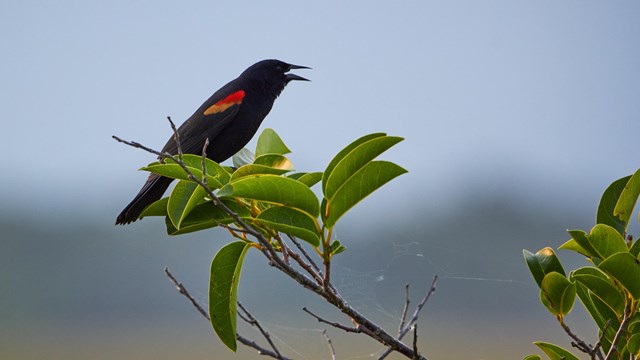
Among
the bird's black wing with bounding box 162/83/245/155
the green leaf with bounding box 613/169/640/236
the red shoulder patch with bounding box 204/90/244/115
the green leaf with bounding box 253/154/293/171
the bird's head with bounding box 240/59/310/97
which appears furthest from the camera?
the bird's head with bounding box 240/59/310/97

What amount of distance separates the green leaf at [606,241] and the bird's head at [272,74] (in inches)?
115

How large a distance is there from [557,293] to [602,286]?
105 millimetres

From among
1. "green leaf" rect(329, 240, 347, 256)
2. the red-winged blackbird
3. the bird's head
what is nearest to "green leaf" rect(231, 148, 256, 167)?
"green leaf" rect(329, 240, 347, 256)

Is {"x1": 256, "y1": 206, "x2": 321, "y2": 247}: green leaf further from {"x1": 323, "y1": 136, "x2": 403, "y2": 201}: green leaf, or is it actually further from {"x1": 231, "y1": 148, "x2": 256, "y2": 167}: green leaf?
{"x1": 231, "y1": 148, "x2": 256, "y2": 167}: green leaf

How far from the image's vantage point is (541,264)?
69.5 inches

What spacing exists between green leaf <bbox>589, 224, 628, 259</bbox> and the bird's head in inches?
115

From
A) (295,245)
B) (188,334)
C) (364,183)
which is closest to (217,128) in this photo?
(295,245)

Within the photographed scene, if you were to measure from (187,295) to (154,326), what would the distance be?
131 ft

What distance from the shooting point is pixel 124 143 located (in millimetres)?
1690

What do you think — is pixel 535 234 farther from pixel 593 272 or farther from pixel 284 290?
pixel 593 272

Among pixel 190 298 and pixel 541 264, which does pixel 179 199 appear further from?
pixel 541 264

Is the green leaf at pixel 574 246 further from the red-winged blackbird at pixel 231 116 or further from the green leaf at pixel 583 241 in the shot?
the red-winged blackbird at pixel 231 116

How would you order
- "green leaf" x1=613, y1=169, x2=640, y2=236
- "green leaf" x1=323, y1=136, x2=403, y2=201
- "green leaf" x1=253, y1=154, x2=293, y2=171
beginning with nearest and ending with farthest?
"green leaf" x1=323, y1=136, x2=403, y2=201 → "green leaf" x1=613, y1=169, x2=640, y2=236 → "green leaf" x1=253, y1=154, x2=293, y2=171

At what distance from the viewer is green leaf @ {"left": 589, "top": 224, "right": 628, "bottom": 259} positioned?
1662 millimetres
